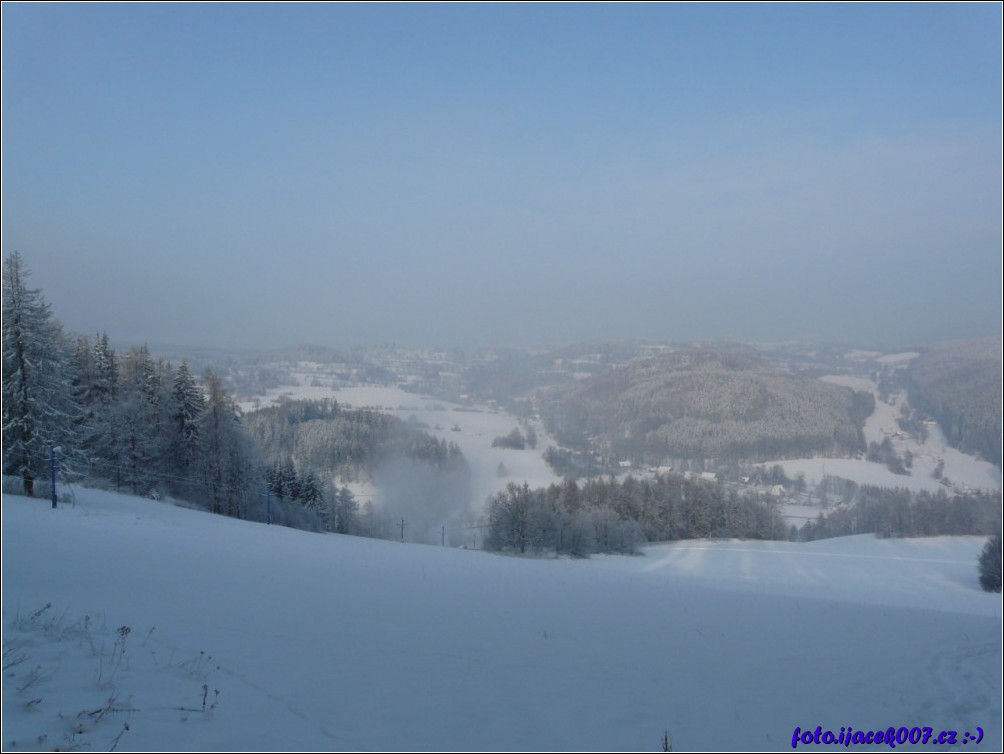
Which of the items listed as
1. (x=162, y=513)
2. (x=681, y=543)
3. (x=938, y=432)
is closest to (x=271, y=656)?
(x=162, y=513)

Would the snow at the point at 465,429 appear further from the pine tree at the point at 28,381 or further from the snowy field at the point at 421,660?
the snowy field at the point at 421,660

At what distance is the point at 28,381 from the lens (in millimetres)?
22391

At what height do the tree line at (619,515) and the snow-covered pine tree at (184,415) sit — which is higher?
the snow-covered pine tree at (184,415)

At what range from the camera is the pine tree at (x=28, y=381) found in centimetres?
2183

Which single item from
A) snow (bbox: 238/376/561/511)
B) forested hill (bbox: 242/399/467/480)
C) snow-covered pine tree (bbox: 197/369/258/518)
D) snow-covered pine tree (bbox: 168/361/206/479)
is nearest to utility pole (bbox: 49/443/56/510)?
snow-covered pine tree (bbox: 168/361/206/479)

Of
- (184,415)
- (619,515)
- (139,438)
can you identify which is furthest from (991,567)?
(139,438)

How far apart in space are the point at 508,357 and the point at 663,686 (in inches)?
4018

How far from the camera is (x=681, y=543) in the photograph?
57.0m

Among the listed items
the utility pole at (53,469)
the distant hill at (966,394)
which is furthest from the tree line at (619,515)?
the utility pole at (53,469)

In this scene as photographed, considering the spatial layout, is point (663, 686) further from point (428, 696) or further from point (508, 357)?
point (508, 357)

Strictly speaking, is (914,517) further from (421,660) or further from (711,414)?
(421,660)

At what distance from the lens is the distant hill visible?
66312 millimetres

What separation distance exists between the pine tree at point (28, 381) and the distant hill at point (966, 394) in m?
82.4

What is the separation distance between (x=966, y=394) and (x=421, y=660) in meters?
85.2
